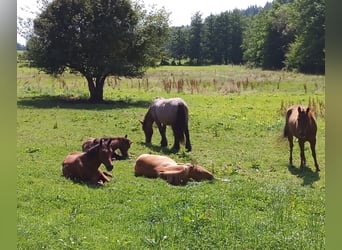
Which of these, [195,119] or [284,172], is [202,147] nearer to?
[284,172]

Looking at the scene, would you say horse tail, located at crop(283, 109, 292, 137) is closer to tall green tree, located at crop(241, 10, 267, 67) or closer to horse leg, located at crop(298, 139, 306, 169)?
horse leg, located at crop(298, 139, 306, 169)

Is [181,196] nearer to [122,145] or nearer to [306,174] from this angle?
[306,174]

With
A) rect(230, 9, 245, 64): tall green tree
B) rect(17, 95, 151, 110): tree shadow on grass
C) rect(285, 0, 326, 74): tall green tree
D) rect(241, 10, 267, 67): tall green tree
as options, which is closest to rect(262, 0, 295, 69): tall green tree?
rect(241, 10, 267, 67): tall green tree

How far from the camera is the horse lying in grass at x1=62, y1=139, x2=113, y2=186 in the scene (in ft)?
27.2

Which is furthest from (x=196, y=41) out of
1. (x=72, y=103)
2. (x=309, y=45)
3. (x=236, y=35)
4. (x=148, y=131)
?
(x=148, y=131)

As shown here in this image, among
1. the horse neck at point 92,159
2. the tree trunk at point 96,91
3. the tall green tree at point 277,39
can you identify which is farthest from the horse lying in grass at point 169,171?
the tall green tree at point 277,39

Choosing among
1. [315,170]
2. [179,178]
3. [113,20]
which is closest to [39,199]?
[179,178]

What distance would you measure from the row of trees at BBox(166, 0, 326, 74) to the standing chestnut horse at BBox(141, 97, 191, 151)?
3372cm

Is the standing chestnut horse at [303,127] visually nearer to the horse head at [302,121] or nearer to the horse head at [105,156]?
the horse head at [302,121]

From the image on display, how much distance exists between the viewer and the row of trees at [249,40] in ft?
176

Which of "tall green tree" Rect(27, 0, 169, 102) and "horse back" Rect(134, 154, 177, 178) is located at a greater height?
"tall green tree" Rect(27, 0, 169, 102)

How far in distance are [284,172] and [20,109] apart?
1404 cm

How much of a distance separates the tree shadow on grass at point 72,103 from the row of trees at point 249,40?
86.1 feet

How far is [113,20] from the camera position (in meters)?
24.2
